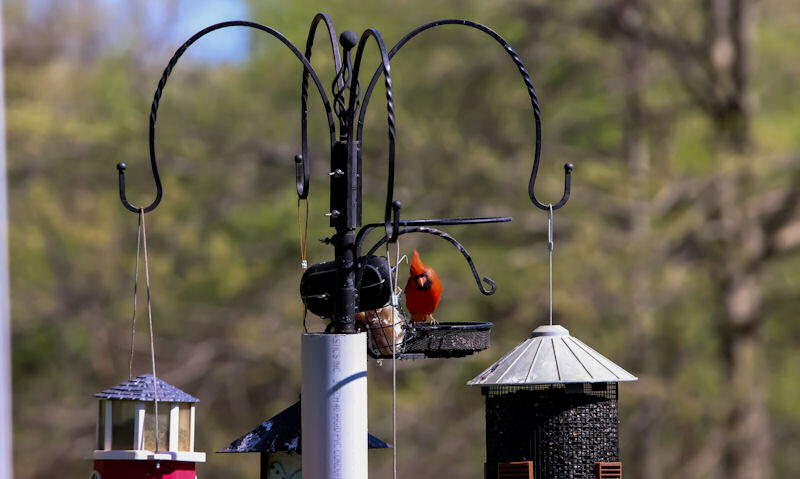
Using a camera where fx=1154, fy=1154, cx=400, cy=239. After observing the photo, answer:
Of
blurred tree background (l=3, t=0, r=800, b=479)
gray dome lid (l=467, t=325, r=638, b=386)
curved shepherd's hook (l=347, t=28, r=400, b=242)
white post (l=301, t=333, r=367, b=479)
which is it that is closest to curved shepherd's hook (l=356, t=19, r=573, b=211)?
curved shepherd's hook (l=347, t=28, r=400, b=242)

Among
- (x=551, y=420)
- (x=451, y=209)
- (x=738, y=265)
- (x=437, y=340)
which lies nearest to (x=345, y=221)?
(x=437, y=340)

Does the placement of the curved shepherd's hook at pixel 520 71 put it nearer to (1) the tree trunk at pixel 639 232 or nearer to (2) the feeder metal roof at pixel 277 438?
(2) the feeder metal roof at pixel 277 438

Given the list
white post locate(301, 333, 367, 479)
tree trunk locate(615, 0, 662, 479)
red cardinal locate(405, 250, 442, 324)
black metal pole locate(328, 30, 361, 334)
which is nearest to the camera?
white post locate(301, 333, 367, 479)

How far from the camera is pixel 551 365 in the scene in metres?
3.96

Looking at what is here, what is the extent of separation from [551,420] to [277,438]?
0.98 metres

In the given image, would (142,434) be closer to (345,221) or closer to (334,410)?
(334,410)

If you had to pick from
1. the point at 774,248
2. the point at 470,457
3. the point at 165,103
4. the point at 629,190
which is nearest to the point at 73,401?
the point at 165,103

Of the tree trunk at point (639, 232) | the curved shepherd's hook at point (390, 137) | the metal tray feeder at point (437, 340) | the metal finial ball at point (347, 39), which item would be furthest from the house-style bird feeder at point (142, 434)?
the tree trunk at point (639, 232)

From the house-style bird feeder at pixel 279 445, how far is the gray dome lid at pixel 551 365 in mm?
535

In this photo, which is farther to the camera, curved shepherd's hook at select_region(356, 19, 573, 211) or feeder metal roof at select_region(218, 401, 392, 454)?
feeder metal roof at select_region(218, 401, 392, 454)

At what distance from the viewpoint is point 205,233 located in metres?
14.3

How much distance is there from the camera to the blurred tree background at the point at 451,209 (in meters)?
12.5

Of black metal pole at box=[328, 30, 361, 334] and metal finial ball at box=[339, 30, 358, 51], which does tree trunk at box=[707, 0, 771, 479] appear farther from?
black metal pole at box=[328, 30, 361, 334]

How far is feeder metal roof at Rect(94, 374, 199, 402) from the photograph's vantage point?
384cm
